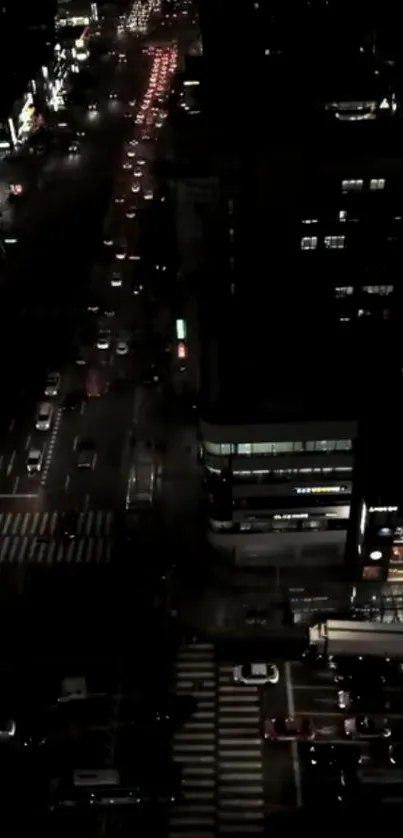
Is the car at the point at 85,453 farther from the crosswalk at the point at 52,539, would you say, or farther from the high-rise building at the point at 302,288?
the high-rise building at the point at 302,288

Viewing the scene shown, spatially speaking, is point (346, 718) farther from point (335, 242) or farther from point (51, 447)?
point (335, 242)

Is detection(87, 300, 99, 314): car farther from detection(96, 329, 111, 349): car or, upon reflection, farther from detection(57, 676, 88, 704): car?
detection(57, 676, 88, 704): car

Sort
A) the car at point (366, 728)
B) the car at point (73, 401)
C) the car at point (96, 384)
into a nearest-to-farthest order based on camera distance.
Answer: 1. the car at point (366, 728)
2. the car at point (73, 401)
3. the car at point (96, 384)

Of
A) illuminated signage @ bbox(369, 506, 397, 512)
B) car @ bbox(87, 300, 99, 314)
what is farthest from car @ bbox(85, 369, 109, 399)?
illuminated signage @ bbox(369, 506, 397, 512)

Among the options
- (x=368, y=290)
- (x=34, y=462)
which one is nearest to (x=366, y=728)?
(x=34, y=462)

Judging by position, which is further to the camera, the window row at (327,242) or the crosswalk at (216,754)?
the window row at (327,242)

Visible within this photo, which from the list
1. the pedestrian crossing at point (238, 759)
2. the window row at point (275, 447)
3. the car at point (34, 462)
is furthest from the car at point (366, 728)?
the car at point (34, 462)

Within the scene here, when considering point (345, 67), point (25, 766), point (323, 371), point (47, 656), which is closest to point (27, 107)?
point (345, 67)
